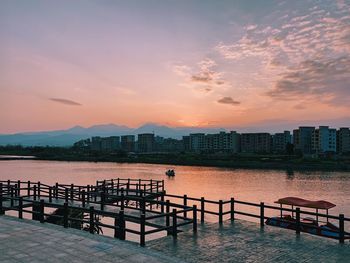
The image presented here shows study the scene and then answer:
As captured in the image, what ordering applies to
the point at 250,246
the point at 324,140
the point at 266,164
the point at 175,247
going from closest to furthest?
the point at 175,247, the point at 250,246, the point at 266,164, the point at 324,140

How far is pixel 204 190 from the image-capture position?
200ft

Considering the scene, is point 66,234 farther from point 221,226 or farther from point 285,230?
point 285,230

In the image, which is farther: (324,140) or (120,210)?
(324,140)

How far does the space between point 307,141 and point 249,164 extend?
287 feet

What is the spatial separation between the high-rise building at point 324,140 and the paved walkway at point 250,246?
→ 589 ft

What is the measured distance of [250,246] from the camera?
12617 mm

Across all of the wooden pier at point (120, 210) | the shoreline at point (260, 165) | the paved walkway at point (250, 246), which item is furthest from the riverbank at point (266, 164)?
the paved walkway at point (250, 246)

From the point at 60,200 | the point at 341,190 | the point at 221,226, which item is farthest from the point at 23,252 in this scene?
the point at 341,190

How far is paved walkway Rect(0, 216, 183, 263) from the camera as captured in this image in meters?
10.6

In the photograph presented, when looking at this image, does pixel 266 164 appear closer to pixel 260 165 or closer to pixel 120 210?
pixel 260 165

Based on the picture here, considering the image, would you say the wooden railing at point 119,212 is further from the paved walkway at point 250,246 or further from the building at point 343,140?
the building at point 343,140

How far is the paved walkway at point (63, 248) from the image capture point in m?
10.6

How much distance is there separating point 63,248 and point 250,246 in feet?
21.8

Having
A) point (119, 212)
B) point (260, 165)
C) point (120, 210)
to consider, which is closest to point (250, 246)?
point (119, 212)
